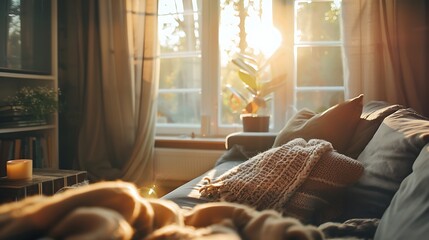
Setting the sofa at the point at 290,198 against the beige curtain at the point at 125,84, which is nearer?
the sofa at the point at 290,198

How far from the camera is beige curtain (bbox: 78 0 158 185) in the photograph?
112 inches

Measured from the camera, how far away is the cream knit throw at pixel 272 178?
1.24 metres

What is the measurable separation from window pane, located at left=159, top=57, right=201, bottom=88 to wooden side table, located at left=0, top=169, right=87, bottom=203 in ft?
3.90

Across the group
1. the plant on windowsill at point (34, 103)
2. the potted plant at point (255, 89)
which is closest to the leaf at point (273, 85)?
the potted plant at point (255, 89)

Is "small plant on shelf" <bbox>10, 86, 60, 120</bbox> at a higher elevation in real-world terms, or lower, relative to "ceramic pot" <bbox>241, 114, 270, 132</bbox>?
higher

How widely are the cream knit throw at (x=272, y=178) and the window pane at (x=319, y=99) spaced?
Answer: 1411 mm

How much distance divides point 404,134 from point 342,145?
585 millimetres

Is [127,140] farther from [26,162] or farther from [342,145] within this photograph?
[342,145]

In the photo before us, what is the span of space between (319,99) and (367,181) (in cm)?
161

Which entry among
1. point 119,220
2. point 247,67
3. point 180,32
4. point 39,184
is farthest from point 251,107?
point 119,220

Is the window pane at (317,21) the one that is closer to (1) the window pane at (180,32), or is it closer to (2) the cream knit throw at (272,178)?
(1) the window pane at (180,32)

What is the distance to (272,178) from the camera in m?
1.28

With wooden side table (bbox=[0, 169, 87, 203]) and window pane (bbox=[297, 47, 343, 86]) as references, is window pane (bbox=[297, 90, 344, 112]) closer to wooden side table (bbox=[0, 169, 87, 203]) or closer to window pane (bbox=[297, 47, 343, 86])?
window pane (bbox=[297, 47, 343, 86])

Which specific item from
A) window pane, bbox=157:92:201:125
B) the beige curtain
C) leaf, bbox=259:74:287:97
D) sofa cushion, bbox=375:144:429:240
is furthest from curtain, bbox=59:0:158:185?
sofa cushion, bbox=375:144:429:240
